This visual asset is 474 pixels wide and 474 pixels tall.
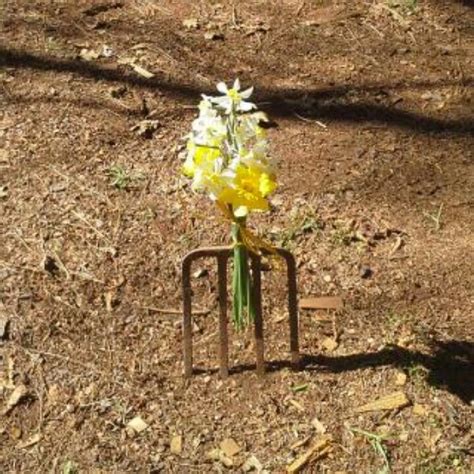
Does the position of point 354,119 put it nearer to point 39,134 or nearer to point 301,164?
point 301,164

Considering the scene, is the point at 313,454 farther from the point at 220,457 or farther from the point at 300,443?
the point at 220,457

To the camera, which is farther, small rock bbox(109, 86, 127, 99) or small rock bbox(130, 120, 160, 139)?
small rock bbox(109, 86, 127, 99)

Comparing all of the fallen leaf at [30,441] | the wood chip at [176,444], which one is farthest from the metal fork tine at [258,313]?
the fallen leaf at [30,441]

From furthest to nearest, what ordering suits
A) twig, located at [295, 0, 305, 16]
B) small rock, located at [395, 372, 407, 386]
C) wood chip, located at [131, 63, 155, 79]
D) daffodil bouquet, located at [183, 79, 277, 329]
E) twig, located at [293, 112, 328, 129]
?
twig, located at [295, 0, 305, 16], wood chip, located at [131, 63, 155, 79], twig, located at [293, 112, 328, 129], small rock, located at [395, 372, 407, 386], daffodil bouquet, located at [183, 79, 277, 329]

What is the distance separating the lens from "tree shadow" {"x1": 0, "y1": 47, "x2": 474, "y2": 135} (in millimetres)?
3906

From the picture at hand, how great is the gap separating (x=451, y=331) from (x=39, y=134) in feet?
6.29

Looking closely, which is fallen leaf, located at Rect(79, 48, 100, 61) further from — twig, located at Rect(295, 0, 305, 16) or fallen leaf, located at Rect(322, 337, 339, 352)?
fallen leaf, located at Rect(322, 337, 339, 352)

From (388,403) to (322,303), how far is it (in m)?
0.46

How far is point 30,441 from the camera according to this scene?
2.68m

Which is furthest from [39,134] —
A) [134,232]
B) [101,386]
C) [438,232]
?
[438,232]

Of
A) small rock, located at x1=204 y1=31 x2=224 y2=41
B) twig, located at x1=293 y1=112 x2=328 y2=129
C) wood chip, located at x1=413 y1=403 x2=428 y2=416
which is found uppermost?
small rock, located at x1=204 y1=31 x2=224 y2=41

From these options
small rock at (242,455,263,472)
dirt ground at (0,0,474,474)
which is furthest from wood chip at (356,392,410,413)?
small rock at (242,455,263,472)

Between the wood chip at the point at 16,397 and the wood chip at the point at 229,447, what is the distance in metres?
0.66

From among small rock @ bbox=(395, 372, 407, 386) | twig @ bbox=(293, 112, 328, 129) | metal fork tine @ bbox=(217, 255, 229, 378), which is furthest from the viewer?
twig @ bbox=(293, 112, 328, 129)
